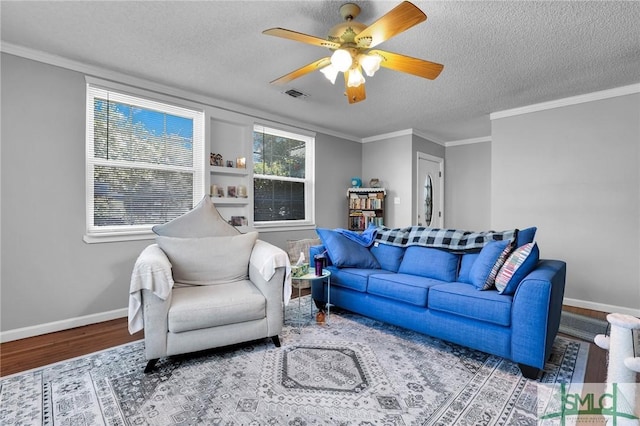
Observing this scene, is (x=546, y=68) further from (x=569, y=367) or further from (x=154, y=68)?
(x=154, y=68)

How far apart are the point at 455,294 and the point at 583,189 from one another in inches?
99.1

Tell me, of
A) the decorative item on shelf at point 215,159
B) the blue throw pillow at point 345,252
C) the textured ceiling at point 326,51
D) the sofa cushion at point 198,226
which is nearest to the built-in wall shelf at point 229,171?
the decorative item on shelf at point 215,159

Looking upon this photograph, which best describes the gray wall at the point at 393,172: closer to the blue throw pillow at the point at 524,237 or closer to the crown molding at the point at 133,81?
the crown molding at the point at 133,81

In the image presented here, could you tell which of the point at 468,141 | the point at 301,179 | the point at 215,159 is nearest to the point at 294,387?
the point at 215,159

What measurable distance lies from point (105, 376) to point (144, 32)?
2.43 meters

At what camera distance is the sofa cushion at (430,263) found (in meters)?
2.77

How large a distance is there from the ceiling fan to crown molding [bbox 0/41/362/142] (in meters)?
1.93

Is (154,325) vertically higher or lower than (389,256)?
lower

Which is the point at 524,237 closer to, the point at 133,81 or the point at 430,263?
the point at 430,263

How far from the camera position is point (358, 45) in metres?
1.99

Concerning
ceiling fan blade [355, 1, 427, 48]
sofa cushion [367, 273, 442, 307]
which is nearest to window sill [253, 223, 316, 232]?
sofa cushion [367, 273, 442, 307]

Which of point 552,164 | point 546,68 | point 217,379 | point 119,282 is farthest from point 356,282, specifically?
point 552,164

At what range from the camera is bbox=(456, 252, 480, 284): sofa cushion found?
268 centimetres

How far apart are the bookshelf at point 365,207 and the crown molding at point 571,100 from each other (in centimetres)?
201
